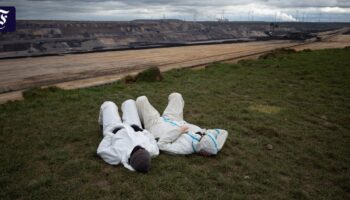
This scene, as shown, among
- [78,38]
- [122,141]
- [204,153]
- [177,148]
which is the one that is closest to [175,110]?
[177,148]

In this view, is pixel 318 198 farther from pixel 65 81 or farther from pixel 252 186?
pixel 65 81

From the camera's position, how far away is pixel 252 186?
411 cm

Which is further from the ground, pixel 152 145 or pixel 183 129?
pixel 183 129

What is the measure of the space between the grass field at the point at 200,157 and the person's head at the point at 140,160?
0.37 ft

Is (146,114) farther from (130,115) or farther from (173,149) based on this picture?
(173,149)

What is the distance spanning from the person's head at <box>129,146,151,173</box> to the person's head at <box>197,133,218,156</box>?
97cm

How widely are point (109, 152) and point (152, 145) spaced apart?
2.19 feet

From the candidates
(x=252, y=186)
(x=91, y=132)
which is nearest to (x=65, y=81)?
(x=91, y=132)

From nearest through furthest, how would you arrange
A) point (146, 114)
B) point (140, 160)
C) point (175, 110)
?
point (140, 160) → point (146, 114) → point (175, 110)

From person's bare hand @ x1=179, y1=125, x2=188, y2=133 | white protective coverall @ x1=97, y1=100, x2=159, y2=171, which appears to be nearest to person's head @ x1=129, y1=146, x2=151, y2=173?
white protective coverall @ x1=97, y1=100, x2=159, y2=171

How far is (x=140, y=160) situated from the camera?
4.14 meters

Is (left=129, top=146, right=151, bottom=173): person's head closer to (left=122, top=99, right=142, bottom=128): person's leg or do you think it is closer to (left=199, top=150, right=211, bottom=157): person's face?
(left=122, top=99, right=142, bottom=128): person's leg

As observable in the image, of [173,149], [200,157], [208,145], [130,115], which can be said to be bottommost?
[200,157]

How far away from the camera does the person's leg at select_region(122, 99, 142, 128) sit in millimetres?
5068
